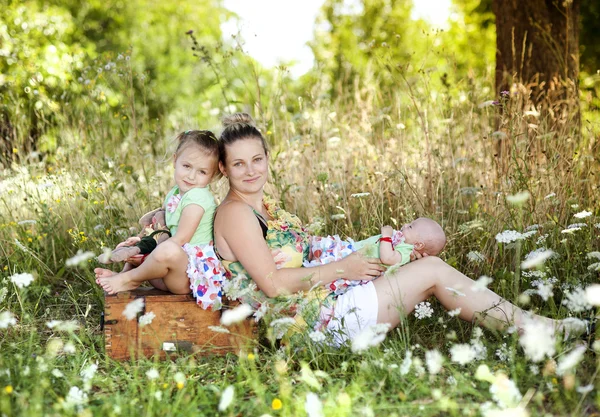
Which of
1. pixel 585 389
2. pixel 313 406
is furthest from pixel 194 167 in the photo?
pixel 585 389

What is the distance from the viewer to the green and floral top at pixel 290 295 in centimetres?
275

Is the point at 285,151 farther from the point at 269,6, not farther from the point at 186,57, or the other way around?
the point at 186,57

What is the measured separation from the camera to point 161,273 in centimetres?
294

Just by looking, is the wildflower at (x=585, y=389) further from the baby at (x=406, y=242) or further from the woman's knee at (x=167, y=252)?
the woman's knee at (x=167, y=252)

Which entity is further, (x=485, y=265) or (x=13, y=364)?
(x=485, y=265)

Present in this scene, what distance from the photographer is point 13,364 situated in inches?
99.9

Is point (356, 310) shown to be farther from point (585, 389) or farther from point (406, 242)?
point (585, 389)

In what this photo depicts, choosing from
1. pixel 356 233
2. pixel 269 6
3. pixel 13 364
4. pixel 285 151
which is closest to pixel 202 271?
pixel 13 364

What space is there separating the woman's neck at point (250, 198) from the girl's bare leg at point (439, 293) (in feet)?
2.07

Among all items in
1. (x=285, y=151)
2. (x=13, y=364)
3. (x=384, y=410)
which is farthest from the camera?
(x=285, y=151)

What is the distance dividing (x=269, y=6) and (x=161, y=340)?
10.5 metres

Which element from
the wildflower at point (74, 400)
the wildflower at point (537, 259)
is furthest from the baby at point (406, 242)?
the wildflower at point (74, 400)

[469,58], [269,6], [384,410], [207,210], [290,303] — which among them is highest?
[269,6]

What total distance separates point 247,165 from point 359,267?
663mm
